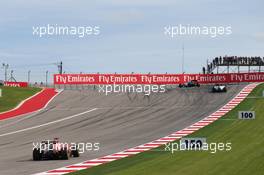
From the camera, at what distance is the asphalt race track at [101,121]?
24781 mm

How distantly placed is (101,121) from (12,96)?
17.8 metres

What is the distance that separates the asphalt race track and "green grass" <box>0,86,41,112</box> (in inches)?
121

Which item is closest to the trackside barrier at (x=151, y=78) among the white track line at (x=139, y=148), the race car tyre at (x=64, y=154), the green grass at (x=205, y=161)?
the white track line at (x=139, y=148)

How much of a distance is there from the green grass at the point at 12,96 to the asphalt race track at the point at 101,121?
307 centimetres

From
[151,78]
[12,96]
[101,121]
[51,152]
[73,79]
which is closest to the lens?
[51,152]

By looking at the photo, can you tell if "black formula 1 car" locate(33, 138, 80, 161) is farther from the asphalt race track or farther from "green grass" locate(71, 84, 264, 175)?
"green grass" locate(71, 84, 264, 175)

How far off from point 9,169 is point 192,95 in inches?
1453

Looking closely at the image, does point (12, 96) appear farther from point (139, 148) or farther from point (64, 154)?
point (64, 154)

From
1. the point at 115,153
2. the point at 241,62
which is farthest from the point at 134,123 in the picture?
the point at 241,62

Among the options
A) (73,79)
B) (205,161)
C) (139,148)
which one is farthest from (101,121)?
(73,79)

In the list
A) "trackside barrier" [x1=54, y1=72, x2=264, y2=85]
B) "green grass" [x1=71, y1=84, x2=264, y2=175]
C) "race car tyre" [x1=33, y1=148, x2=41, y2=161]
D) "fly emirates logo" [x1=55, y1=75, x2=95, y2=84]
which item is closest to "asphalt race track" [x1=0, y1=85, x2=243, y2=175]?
"race car tyre" [x1=33, y1=148, x2=41, y2=161]

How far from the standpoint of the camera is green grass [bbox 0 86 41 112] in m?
49.1

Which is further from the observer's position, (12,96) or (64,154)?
(12,96)

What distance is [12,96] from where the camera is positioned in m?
54.5
